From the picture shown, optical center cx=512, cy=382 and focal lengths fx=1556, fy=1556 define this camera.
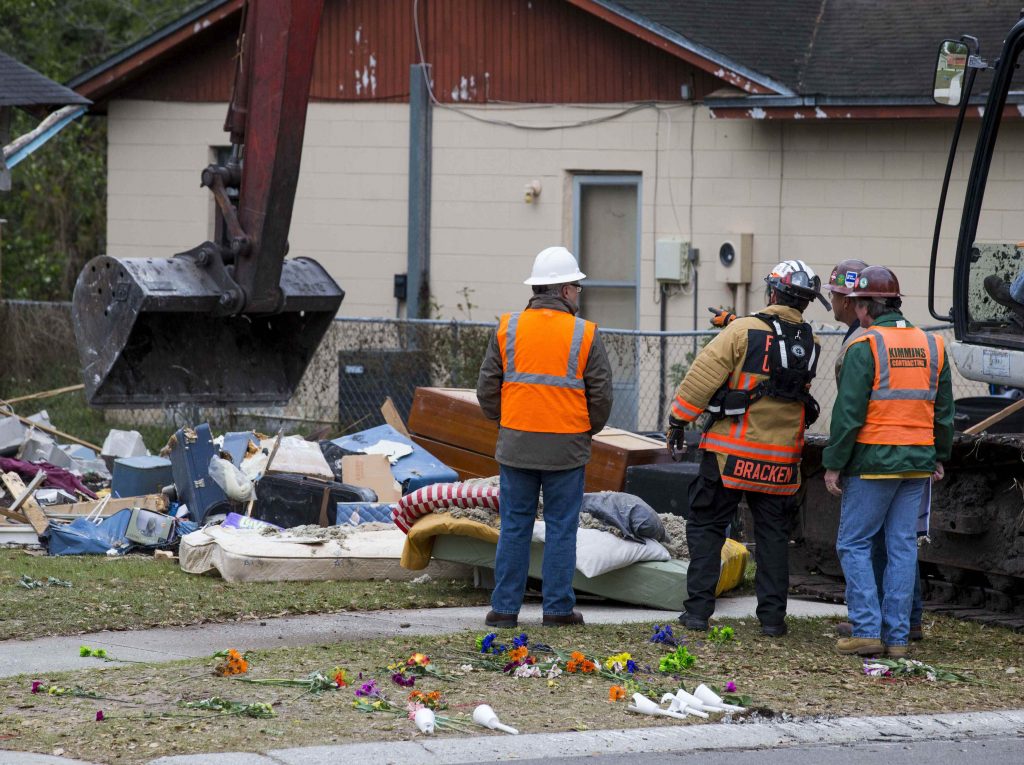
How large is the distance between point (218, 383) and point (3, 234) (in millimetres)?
14038

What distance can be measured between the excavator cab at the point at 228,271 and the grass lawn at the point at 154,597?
42.4 inches

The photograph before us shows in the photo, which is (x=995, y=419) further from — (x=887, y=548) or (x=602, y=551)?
(x=602, y=551)

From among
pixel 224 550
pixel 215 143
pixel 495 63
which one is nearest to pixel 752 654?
pixel 224 550

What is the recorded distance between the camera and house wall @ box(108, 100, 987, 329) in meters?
14.8

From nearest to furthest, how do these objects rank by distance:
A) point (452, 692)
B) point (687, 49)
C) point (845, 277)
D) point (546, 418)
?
point (452, 692)
point (845, 277)
point (546, 418)
point (687, 49)

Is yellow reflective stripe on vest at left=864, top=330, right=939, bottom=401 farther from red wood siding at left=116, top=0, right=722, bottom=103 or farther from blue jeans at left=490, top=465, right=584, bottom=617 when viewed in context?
red wood siding at left=116, top=0, right=722, bottom=103

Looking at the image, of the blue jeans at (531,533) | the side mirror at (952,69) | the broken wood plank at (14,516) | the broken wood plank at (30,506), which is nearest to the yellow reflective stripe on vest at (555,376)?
the blue jeans at (531,533)

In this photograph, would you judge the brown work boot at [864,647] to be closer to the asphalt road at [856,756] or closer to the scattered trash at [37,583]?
the asphalt road at [856,756]

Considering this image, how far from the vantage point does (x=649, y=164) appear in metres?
15.8

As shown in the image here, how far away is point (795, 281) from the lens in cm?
796

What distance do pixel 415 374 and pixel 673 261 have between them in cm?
285

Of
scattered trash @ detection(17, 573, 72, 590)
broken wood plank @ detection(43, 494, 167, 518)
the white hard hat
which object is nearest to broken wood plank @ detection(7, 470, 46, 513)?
broken wood plank @ detection(43, 494, 167, 518)

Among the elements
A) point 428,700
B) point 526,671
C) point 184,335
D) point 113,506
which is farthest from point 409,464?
point 428,700

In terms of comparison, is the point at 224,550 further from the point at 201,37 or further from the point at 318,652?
the point at 201,37
